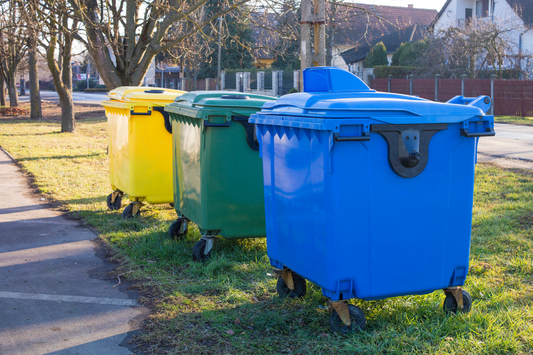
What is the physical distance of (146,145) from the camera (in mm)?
5789

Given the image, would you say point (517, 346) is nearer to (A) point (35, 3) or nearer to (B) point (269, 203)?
(B) point (269, 203)

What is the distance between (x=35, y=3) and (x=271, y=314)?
8357mm

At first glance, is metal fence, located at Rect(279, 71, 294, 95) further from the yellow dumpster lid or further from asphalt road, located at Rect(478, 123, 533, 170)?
the yellow dumpster lid

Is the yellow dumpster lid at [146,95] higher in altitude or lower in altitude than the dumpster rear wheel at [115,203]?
higher

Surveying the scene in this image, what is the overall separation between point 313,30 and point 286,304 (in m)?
4.02

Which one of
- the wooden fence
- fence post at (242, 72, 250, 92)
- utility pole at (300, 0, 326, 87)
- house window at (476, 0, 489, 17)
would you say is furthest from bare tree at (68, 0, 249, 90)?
house window at (476, 0, 489, 17)

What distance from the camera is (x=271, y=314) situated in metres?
3.34

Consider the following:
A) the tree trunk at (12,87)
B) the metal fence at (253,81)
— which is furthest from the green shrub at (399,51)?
the tree trunk at (12,87)

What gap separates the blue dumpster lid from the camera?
286 centimetres

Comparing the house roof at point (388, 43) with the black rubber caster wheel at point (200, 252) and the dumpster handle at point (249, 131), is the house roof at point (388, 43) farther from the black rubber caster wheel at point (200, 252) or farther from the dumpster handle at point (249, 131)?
the black rubber caster wheel at point (200, 252)

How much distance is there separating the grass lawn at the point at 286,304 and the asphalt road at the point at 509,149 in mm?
4063

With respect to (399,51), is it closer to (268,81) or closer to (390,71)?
(390,71)

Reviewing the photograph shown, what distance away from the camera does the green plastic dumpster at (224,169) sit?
4.38 m

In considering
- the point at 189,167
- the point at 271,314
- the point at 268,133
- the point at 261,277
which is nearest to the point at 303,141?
the point at 268,133
